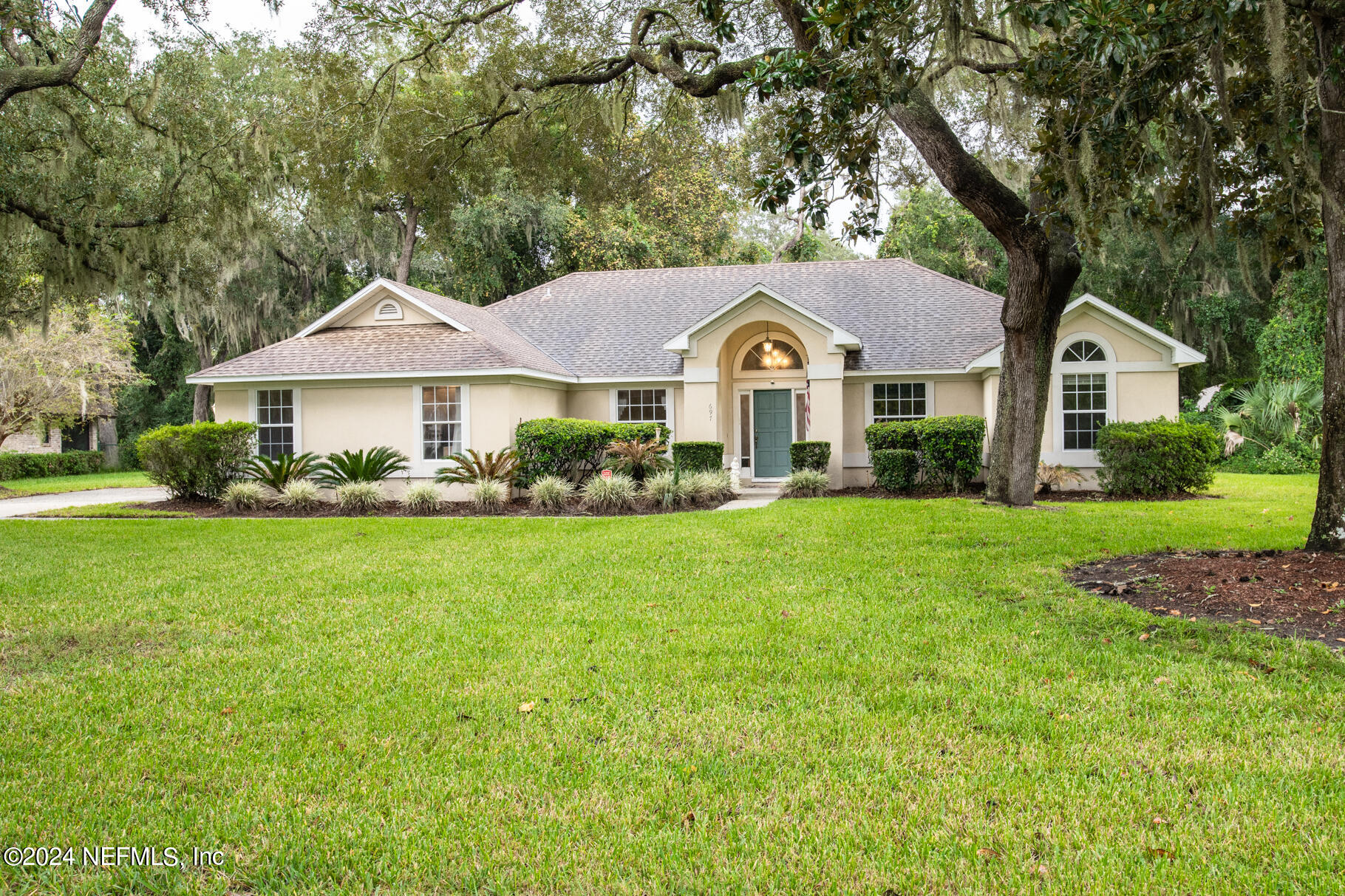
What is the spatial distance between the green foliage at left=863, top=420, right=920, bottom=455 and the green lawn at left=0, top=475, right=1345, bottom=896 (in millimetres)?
8166

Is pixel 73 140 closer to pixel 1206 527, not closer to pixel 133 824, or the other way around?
pixel 133 824

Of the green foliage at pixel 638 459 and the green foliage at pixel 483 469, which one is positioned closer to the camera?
the green foliage at pixel 638 459

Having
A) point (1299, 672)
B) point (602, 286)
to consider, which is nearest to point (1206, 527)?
point (1299, 672)

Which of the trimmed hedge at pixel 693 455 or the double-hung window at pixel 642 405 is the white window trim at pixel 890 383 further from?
the double-hung window at pixel 642 405

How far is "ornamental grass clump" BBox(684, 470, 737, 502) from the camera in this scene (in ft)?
47.3

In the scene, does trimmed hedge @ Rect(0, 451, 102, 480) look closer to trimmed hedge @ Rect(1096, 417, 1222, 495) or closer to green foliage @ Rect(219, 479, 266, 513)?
green foliage @ Rect(219, 479, 266, 513)

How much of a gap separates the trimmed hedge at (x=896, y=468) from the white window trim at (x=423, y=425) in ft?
25.8

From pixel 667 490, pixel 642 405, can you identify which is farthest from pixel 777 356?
pixel 667 490

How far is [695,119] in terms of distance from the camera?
1452 centimetres

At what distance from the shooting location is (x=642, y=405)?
731 inches

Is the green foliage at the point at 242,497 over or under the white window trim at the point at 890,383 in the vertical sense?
under

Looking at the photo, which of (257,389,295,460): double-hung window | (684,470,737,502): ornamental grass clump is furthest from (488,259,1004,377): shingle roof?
(257,389,295,460): double-hung window

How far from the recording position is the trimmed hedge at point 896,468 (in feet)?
49.7

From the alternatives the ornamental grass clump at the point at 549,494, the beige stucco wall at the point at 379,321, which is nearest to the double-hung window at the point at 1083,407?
the ornamental grass clump at the point at 549,494
